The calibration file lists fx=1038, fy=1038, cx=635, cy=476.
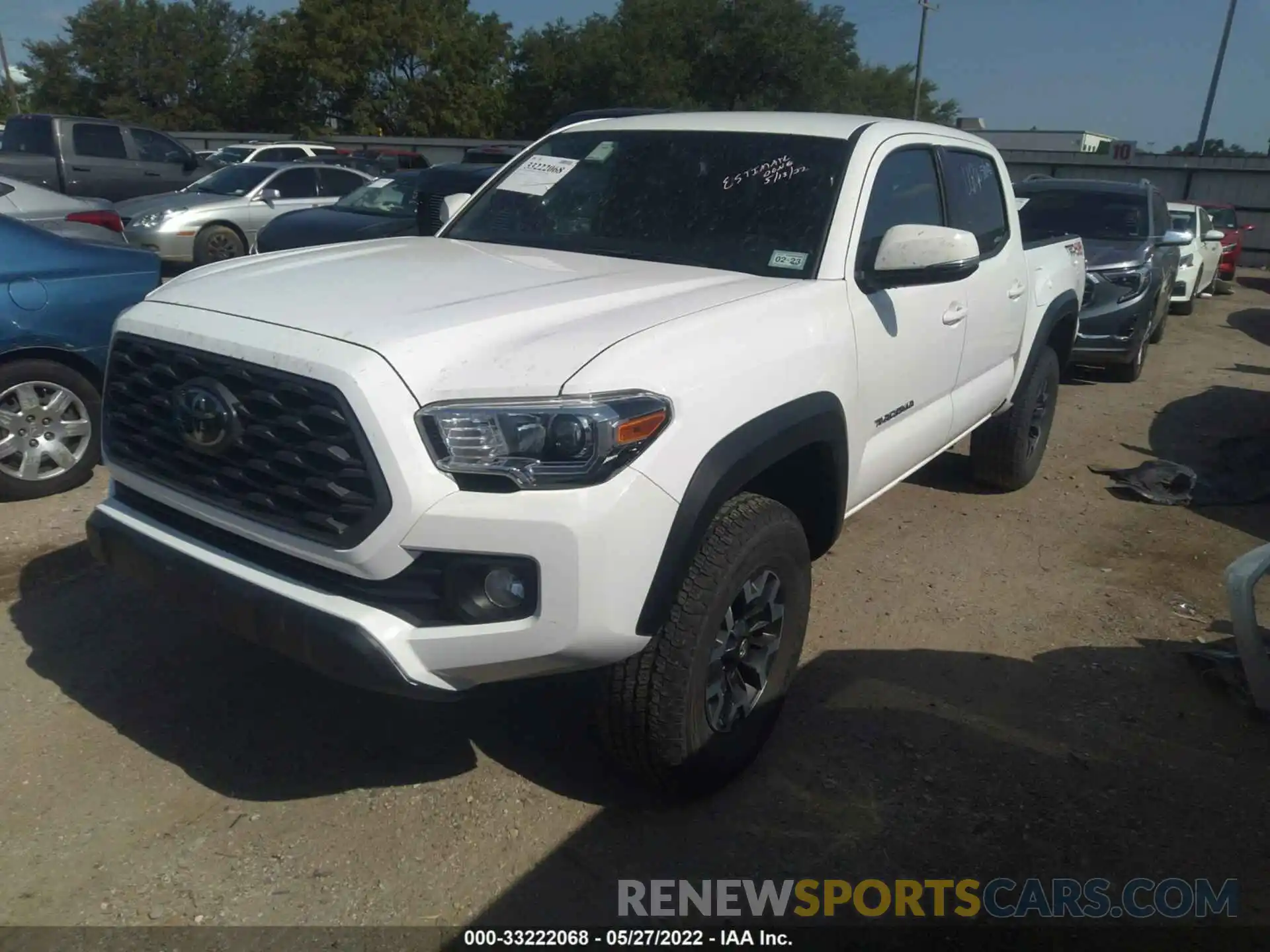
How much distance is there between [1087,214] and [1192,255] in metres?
4.48

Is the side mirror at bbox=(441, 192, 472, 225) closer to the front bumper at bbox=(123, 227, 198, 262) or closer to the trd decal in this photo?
the trd decal

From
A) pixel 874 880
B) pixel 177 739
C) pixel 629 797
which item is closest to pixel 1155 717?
pixel 874 880

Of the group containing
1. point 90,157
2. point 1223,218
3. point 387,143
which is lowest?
point 387,143

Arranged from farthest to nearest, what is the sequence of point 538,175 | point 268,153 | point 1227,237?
point 268,153 < point 1227,237 < point 538,175

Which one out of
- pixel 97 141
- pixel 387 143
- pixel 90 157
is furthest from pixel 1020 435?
pixel 387 143

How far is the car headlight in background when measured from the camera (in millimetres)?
12031

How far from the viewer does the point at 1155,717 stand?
3645mm

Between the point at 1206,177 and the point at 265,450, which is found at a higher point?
the point at 265,450

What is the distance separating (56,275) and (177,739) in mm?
2835

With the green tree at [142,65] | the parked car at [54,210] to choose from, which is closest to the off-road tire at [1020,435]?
the parked car at [54,210]

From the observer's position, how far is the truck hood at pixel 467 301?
2.45 meters

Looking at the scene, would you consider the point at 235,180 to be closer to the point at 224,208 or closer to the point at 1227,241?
the point at 224,208

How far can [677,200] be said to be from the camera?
3789 millimetres

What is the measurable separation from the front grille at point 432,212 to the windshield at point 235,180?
8859mm
